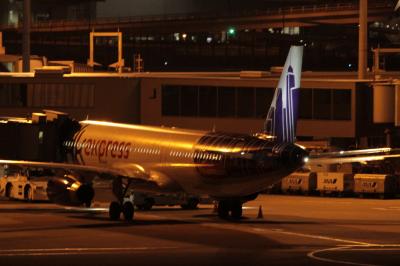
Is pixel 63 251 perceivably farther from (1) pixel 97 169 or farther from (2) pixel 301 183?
(2) pixel 301 183

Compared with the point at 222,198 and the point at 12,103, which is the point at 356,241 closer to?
the point at 222,198

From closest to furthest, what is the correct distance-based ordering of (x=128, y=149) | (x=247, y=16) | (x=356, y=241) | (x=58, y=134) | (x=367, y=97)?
(x=356, y=241) < (x=128, y=149) < (x=58, y=134) < (x=367, y=97) < (x=247, y=16)

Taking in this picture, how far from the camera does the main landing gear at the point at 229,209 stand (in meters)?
46.8

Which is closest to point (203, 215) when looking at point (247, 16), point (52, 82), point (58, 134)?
point (58, 134)

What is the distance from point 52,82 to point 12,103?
339cm

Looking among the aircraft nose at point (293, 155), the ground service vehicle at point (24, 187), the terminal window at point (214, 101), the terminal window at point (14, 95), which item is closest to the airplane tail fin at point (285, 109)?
the aircraft nose at point (293, 155)

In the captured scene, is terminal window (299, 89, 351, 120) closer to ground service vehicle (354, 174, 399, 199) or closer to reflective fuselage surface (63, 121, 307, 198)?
ground service vehicle (354, 174, 399, 199)

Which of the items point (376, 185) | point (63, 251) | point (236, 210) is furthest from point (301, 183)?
point (63, 251)

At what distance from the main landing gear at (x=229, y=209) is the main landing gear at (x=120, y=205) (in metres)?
3.95

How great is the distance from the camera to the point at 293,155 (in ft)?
138

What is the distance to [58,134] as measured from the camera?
5225cm

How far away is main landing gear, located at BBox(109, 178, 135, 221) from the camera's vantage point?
150ft

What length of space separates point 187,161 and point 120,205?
3.63m

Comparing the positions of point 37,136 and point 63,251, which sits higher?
point 37,136
